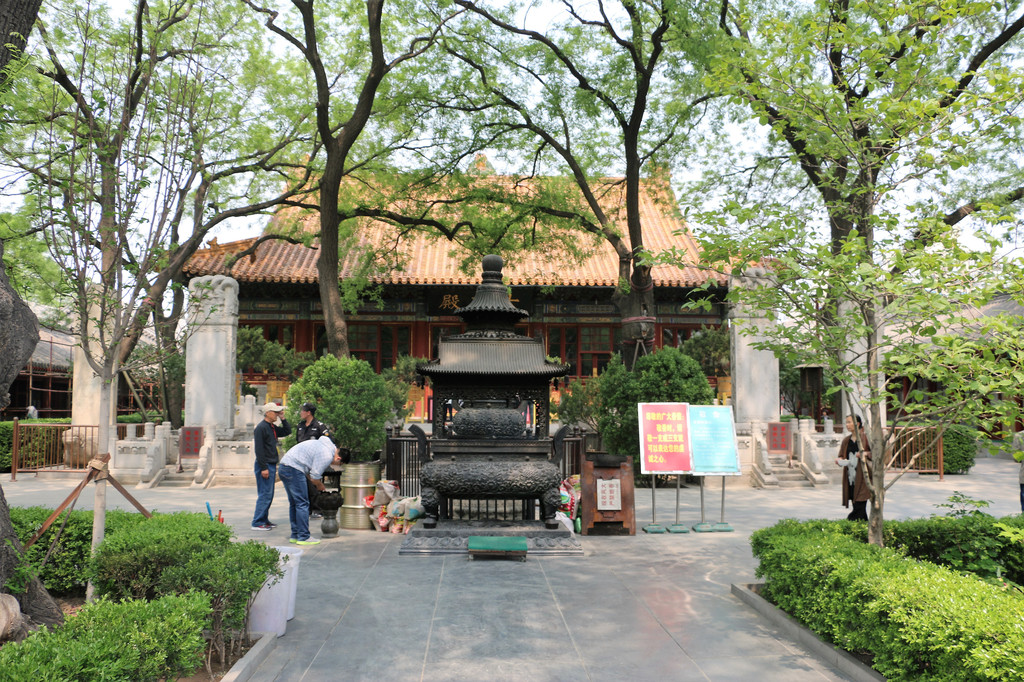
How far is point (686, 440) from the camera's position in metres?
9.66

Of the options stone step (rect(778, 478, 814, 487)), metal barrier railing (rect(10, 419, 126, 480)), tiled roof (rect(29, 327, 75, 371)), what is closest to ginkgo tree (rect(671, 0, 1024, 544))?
stone step (rect(778, 478, 814, 487))

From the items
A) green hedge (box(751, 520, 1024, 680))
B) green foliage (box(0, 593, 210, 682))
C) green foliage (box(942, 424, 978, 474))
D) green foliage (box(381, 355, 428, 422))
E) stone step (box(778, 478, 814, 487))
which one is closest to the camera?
green foliage (box(0, 593, 210, 682))

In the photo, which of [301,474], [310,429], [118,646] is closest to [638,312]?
[310,429]

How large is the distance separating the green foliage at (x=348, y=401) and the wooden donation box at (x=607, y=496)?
339 centimetres

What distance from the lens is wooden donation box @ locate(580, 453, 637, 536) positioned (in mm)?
9219

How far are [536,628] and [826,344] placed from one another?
10.5 feet

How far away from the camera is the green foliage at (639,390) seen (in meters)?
13.4

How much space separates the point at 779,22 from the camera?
17.8 ft

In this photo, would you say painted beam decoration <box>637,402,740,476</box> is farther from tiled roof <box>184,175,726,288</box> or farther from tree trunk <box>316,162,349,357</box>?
tiled roof <box>184,175,726,288</box>

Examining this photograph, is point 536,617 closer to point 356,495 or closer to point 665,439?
point 665,439

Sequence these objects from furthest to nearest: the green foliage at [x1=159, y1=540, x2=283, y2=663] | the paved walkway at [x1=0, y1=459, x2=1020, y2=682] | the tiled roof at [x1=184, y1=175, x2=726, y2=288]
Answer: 1. the tiled roof at [x1=184, y1=175, x2=726, y2=288]
2. the paved walkway at [x1=0, y1=459, x2=1020, y2=682]
3. the green foliage at [x1=159, y1=540, x2=283, y2=663]

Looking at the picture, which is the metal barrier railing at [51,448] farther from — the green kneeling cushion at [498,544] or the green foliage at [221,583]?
the green foliage at [221,583]

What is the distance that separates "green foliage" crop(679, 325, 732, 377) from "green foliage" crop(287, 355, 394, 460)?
12318mm

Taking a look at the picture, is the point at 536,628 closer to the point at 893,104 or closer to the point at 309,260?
the point at 893,104
